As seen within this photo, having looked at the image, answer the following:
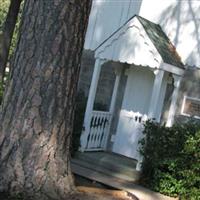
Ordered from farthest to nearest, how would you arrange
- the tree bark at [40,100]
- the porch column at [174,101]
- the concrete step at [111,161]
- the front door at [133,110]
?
1. the front door at [133,110]
2. the porch column at [174,101]
3. the concrete step at [111,161]
4. the tree bark at [40,100]

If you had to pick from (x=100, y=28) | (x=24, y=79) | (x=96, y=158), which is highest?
(x=100, y=28)

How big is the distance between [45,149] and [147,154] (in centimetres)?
544

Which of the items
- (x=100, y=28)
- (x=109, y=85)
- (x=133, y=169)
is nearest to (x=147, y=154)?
(x=133, y=169)

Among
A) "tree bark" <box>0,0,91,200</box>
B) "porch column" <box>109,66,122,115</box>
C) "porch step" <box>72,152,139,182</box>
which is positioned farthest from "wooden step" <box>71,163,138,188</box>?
"tree bark" <box>0,0,91,200</box>

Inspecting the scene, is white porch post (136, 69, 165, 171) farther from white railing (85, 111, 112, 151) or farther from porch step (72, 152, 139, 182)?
white railing (85, 111, 112, 151)

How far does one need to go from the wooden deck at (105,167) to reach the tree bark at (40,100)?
4684mm

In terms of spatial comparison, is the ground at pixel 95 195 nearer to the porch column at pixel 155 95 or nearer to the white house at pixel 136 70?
the porch column at pixel 155 95

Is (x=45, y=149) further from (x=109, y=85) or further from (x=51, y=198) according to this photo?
(x=109, y=85)

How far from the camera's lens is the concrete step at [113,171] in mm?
10791

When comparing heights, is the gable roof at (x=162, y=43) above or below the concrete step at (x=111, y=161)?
above

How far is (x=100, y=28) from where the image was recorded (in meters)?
13.2

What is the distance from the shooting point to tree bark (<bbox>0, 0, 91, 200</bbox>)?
5.21 meters

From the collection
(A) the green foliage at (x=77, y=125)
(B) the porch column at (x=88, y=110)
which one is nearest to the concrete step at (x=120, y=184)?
(A) the green foliage at (x=77, y=125)

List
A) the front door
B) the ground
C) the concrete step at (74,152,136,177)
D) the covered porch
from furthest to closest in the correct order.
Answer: the front door → the concrete step at (74,152,136,177) → the covered porch → the ground
